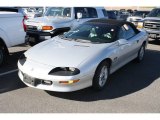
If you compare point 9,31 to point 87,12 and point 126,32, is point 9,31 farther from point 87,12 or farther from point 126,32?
point 87,12

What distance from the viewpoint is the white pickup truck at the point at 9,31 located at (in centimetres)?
651

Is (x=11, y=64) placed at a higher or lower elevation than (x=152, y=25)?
lower

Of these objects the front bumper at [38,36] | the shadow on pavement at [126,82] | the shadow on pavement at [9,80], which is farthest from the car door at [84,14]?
the shadow on pavement at [9,80]

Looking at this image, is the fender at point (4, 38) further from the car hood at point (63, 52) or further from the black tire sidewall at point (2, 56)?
the car hood at point (63, 52)

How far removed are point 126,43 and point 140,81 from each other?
3.30 feet

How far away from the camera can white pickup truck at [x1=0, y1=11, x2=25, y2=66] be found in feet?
21.4

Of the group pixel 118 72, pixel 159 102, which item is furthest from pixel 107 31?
pixel 159 102

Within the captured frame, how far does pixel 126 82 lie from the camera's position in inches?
227

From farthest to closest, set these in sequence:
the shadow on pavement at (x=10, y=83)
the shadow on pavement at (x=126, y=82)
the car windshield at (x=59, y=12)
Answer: the car windshield at (x=59, y=12)
the shadow on pavement at (x=10, y=83)
the shadow on pavement at (x=126, y=82)

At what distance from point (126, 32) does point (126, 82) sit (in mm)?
1431

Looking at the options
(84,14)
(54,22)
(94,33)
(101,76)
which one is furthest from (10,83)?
(84,14)

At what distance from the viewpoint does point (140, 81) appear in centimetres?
586

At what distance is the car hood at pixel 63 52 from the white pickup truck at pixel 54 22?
2.24m

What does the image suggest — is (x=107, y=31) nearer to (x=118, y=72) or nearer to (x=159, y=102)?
(x=118, y=72)
